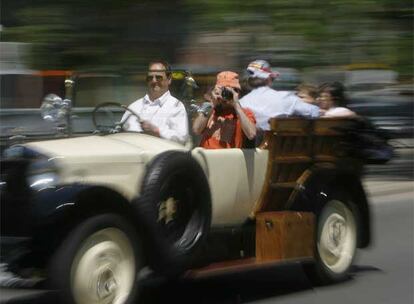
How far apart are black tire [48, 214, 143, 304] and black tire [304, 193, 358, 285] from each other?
1.95 meters

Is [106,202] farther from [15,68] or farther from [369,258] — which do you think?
[369,258]

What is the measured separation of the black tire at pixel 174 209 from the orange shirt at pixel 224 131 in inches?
24.5

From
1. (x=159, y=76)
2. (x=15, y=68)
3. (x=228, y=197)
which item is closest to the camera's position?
(x=15, y=68)

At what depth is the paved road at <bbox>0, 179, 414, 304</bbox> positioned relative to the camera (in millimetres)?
6840

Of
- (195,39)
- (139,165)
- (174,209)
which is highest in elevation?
(195,39)

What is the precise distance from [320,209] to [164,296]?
1.43 m

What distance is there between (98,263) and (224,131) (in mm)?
1728

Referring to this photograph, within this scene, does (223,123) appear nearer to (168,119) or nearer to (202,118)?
(202,118)

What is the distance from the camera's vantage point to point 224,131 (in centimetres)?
Result: 679

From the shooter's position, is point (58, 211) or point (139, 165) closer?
point (58, 211)

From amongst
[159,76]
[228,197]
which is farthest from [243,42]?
[228,197]

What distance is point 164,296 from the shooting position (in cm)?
696

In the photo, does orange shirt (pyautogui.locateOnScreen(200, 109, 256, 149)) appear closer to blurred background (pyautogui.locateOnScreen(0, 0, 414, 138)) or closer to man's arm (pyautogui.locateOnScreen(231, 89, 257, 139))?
man's arm (pyautogui.locateOnScreen(231, 89, 257, 139))

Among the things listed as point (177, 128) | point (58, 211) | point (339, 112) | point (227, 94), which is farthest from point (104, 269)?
point (339, 112)
